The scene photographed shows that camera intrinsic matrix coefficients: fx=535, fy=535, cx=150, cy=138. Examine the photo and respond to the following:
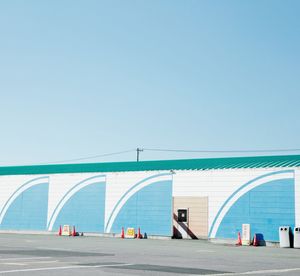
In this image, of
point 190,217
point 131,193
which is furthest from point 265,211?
point 131,193

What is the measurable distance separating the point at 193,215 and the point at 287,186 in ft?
28.8

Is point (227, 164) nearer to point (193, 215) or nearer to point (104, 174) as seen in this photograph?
point (193, 215)

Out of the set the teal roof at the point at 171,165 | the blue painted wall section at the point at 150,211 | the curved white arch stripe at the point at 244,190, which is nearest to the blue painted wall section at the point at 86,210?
the blue painted wall section at the point at 150,211

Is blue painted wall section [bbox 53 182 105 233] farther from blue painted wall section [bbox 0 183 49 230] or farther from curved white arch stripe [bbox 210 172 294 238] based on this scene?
curved white arch stripe [bbox 210 172 294 238]

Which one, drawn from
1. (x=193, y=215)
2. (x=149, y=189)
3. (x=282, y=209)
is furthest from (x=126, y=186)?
(x=282, y=209)

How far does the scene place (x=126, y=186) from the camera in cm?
4075

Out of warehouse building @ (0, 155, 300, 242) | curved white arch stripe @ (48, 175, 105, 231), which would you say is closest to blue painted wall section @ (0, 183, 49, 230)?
warehouse building @ (0, 155, 300, 242)

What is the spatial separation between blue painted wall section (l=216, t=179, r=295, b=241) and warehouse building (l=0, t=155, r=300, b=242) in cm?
6

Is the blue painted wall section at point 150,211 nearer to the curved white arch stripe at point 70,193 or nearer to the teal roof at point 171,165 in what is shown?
the teal roof at point 171,165

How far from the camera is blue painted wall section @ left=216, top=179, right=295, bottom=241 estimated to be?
31.6 m

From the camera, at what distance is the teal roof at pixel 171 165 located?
35.5 metres

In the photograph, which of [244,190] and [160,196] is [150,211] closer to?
[160,196]

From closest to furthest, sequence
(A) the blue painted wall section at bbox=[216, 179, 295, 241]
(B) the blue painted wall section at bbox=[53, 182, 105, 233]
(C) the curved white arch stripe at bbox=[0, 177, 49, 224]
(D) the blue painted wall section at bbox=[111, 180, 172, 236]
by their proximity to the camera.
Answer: (A) the blue painted wall section at bbox=[216, 179, 295, 241] → (D) the blue painted wall section at bbox=[111, 180, 172, 236] → (B) the blue painted wall section at bbox=[53, 182, 105, 233] → (C) the curved white arch stripe at bbox=[0, 177, 49, 224]

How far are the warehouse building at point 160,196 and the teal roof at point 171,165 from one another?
0.07m
